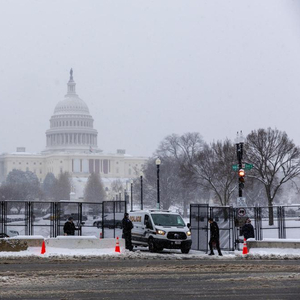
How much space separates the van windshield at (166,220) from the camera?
3262 centimetres

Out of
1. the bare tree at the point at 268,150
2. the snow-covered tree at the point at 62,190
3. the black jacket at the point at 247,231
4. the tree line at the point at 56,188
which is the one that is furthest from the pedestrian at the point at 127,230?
the snow-covered tree at the point at 62,190

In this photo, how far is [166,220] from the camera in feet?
108

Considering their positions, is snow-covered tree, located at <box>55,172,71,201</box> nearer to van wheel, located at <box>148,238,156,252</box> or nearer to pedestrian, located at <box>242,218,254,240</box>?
pedestrian, located at <box>242,218,254,240</box>

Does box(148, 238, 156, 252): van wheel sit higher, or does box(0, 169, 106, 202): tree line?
box(0, 169, 106, 202): tree line

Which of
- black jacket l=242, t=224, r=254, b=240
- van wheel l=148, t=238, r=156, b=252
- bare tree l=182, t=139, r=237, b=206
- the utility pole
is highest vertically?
bare tree l=182, t=139, r=237, b=206

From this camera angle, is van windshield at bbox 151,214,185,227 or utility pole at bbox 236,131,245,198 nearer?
van windshield at bbox 151,214,185,227

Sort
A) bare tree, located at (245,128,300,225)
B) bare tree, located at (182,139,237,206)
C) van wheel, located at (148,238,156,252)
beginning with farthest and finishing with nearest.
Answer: bare tree, located at (182,139,237,206)
bare tree, located at (245,128,300,225)
van wheel, located at (148,238,156,252)

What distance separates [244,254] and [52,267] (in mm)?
9158

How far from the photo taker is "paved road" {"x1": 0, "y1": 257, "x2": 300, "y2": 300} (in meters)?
16.8

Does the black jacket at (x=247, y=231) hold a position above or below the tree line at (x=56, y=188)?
below

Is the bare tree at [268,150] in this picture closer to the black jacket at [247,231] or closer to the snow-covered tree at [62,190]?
the black jacket at [247,231]

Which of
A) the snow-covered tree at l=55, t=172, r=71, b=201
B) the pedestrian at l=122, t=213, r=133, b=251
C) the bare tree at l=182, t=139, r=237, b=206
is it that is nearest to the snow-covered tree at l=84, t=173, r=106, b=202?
the snow-covered tree at l=55, t=172, r=71, b=201

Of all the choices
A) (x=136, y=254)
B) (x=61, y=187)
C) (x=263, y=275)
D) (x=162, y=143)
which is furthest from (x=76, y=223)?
(x=61, y=187)

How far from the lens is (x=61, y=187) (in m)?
174
